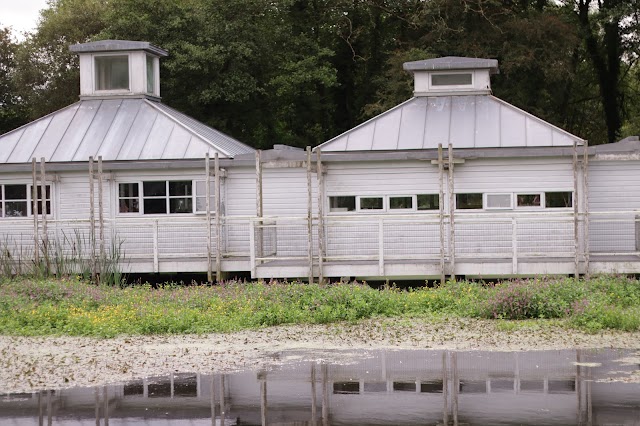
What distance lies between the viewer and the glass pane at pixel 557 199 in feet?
85.3

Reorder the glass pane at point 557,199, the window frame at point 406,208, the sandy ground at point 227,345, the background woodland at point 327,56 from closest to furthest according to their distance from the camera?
the sandy ground at point 227,345
the glass pane at point 557,199
the window frame at point 406,208
the background woodland at point 327,56

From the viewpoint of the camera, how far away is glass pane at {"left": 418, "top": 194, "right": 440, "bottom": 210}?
1038 inches

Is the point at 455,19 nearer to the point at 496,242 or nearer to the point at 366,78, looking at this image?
the point at 366,78

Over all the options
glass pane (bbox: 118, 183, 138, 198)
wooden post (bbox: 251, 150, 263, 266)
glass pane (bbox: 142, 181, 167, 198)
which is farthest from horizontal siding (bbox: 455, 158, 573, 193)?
glass pane (bbox: 118, 183, 138, 198)

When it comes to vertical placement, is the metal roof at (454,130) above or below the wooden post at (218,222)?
above

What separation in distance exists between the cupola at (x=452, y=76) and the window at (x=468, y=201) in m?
3.94

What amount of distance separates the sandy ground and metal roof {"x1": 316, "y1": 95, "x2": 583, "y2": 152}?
29.9 feet

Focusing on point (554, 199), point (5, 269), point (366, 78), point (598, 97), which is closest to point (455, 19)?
point (366, 78)

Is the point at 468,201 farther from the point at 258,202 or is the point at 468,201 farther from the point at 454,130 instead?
the point at 258,202

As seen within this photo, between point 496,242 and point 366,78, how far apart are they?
2188cm

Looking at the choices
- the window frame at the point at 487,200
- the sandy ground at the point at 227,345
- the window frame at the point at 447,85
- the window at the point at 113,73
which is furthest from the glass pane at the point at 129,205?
the sandy ground at the point at 227,345

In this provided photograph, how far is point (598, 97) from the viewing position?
4866 cm

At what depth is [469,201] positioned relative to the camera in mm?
26266

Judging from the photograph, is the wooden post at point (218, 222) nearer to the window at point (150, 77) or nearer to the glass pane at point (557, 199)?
the window at point (150, 77)
